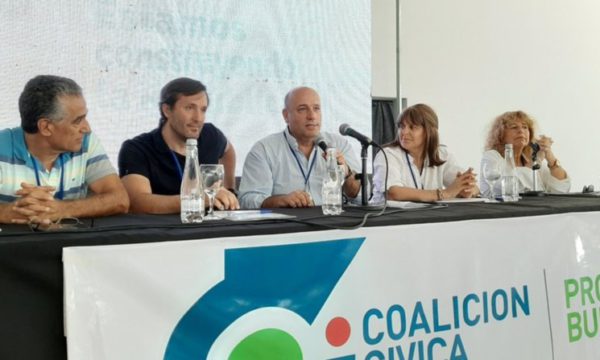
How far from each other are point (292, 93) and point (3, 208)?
4.69 ft

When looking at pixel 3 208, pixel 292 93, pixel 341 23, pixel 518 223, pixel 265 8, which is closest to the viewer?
pixel 3 208

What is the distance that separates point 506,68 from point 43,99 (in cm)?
457

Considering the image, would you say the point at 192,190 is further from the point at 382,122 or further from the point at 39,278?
the point at 382,122

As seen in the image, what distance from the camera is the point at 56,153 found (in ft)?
5.66

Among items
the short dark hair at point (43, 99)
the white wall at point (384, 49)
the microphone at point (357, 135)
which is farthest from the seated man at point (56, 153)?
the white wall at point (384, 49)

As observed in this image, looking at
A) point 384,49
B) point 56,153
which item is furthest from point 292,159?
point 384,49

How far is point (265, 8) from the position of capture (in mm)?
3346

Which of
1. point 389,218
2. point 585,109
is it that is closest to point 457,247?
point 389,218

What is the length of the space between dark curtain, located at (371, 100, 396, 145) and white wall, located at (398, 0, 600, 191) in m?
0.33

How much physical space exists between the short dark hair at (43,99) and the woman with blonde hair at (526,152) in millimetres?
2141

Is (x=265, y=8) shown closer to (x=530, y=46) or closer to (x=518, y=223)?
(x=518, y=223)

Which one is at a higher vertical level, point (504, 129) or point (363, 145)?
point (504, 129)

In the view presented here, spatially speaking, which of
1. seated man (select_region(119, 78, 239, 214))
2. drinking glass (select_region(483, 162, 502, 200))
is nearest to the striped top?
seated man (select_region(119, 78, 239, 214))

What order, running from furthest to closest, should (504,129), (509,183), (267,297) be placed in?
(504,129) < (509,183) < (267,297)
